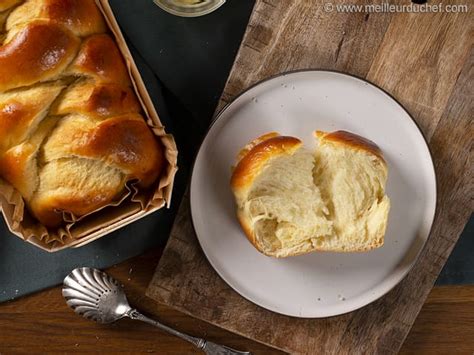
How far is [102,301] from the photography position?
167 centimetres

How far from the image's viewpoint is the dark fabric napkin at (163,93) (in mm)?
1688

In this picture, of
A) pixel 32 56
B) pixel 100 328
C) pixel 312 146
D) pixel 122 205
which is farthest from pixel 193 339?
pixel 32 56

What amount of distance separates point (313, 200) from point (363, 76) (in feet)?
1.14

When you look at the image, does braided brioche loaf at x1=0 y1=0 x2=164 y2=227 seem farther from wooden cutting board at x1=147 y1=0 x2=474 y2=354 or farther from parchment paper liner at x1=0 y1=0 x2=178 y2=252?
wooden cutting board at x1=147 y1=0 x2=474 y2=354

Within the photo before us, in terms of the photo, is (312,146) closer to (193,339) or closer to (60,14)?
(193,339)

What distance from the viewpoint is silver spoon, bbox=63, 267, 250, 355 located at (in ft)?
5.46

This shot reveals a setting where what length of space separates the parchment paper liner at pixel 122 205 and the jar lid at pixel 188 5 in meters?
0.27

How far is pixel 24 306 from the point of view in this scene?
171 cm

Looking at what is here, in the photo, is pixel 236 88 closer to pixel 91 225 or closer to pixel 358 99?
pixel 358 99

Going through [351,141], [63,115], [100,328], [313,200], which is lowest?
[100,328]

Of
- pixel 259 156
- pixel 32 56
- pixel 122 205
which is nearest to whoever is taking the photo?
pixel 32 56

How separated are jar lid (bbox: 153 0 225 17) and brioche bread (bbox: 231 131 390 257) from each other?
1.13 ft

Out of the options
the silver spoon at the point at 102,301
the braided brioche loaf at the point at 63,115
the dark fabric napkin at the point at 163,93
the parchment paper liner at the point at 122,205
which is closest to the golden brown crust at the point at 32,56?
the braided brioche loaf at the point at 63,115

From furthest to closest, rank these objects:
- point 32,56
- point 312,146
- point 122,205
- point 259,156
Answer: point 312,146 → point 259,156 → point 122,205 → point 32,56
